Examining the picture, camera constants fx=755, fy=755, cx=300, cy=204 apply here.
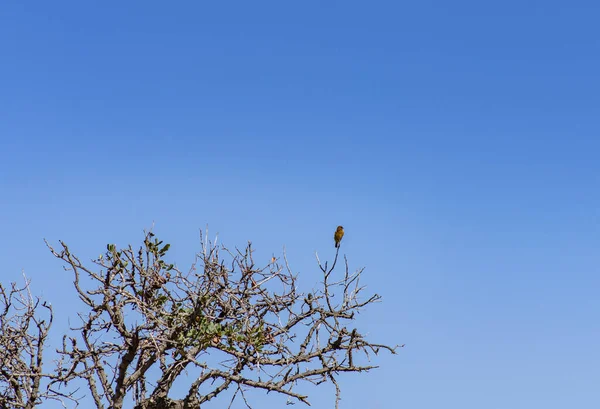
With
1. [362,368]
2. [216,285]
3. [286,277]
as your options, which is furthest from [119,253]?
[362,368]

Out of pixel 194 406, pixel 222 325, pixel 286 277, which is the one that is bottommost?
pixel 194 406

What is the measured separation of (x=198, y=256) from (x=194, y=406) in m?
2.02

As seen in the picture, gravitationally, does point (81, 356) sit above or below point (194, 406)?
above

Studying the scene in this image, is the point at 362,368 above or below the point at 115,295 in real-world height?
below

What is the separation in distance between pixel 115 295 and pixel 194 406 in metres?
1.73

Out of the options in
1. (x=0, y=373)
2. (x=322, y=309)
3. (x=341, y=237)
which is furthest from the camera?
(x=0, y=373)

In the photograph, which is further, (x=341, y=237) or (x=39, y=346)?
(x=39, y=346)

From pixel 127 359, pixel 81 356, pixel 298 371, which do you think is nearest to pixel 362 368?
pixel 298 371

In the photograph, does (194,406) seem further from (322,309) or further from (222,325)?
(322,309)

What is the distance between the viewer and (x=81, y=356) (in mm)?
9797

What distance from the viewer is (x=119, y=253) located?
9203 mm

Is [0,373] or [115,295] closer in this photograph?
[115,295]

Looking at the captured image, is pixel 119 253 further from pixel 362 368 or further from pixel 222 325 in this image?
pixel 362 368

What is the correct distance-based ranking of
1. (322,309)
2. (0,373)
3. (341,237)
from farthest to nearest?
(0,373)
(322,309)
(341,237)
